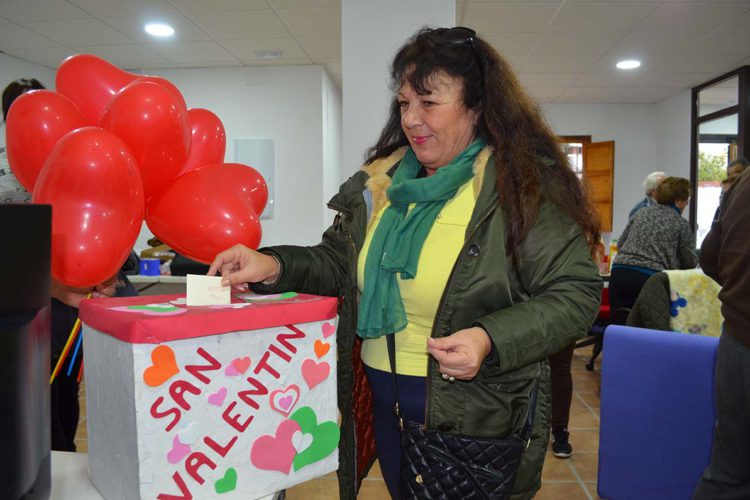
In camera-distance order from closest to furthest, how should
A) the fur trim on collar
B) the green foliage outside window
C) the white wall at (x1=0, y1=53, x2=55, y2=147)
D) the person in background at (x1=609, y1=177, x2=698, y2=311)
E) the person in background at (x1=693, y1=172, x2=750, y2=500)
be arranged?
the fur trim on collar → the person in background at (x1=693, y1=172, x2=750, y2=500) → the person in background at (x1=609, y1=177, x2=698, y2=311) → the white wall at (x1=0, y1=53, x2=55, y2=147) → the green foliage outside window

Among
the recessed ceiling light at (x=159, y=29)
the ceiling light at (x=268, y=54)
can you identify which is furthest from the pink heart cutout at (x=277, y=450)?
the ceiling light at (x=268, y=54)

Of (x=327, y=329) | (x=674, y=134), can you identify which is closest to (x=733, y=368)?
(x=327, y=329)

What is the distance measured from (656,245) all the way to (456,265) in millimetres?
2867

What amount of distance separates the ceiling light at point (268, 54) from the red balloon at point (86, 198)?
504 centimetres

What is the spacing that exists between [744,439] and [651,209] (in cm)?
228

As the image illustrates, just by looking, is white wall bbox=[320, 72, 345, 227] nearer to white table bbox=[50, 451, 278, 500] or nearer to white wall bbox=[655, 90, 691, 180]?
white wall bbox=[655, 90, 691, 180]

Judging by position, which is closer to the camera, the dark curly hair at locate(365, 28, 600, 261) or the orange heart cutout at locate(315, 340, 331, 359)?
the orange heart cutout at locate(315, 340, 331, 359)

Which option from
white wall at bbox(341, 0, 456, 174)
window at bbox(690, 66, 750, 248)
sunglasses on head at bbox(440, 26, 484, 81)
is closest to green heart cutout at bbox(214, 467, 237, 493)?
sunglasses on head at bbox(440, 26, 484, 81)

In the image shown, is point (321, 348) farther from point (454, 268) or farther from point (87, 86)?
point (87, 86)

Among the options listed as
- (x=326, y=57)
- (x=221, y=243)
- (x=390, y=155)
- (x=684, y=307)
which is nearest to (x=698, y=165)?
(x=326, y=57)

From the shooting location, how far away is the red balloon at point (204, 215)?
3.39 ft

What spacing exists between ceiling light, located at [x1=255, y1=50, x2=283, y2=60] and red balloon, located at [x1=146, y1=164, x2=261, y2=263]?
16.0 feet

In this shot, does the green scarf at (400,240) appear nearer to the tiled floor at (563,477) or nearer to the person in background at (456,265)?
the person in background at (456,265)

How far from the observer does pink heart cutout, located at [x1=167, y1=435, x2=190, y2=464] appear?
0.70 metres
